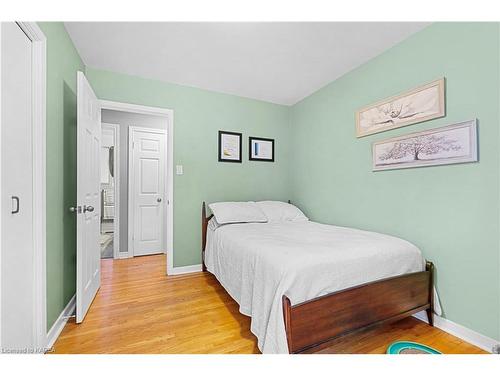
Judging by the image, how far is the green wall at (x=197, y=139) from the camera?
106 inches

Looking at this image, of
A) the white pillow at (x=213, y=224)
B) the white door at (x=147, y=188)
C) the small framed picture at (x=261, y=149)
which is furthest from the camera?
the white door at (x=147, y=188)

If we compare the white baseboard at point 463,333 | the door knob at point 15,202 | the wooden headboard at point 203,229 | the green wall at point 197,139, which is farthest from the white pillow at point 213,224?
the white baseboard at point 463,333

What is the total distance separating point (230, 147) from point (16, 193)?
2262 millimetres

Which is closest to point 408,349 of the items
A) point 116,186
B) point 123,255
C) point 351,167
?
point 351,167

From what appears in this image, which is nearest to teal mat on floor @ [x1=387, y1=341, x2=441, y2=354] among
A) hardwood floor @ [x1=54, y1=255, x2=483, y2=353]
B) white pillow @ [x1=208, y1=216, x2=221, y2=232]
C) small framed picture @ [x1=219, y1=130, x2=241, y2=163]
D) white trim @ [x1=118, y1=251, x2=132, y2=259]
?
hardwood floor @ [x1=54, y1=255, x2=483, y2=353]

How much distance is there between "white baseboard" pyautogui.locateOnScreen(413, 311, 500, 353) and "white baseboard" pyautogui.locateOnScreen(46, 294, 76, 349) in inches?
108

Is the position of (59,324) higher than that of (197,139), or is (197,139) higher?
(197,139)

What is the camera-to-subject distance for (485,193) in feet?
4.92

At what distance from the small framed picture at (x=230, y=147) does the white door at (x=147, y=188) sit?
1.36 m

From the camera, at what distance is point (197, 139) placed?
→ 118 inches

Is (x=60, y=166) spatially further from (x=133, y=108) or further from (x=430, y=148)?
(x=430, y=148)

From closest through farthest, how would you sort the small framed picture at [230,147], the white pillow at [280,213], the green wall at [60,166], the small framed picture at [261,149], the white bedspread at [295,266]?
the white bedspread at [295,266]
the green wall at [60,166]
the white pillow at [280,213]
the small framed picture at [230,147]
the small framed picture at [261,149]

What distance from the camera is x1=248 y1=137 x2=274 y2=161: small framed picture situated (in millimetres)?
3305

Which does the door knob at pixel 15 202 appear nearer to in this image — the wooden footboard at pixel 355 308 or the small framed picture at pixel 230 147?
the wooden footboard at pixel 355 308
